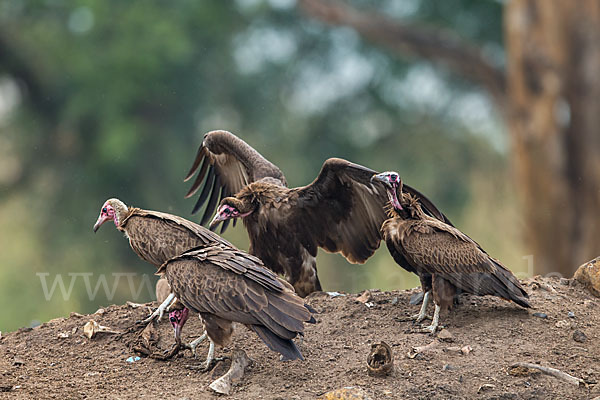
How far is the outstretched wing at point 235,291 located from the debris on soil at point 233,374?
1.06ft

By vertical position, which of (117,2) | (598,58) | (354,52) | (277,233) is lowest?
(277,233)

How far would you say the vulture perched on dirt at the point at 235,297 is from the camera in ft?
16.0

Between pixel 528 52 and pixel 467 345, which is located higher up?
pixel 528 52

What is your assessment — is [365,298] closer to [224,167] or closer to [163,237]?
[163,237]

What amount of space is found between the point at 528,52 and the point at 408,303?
23.0 ft

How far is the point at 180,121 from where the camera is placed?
1830 cm

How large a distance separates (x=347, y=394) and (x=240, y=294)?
1.04 meters

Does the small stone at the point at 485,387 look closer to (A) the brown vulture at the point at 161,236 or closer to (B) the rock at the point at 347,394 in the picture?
(B) the rock at the point at 347,394

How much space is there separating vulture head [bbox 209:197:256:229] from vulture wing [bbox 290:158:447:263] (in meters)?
0.46

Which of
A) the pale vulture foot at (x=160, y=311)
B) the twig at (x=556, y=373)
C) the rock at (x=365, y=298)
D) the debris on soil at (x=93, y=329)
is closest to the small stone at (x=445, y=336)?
the twig at (x=556, y=373)

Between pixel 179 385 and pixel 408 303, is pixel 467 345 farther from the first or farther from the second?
Answer: pixel 179 385

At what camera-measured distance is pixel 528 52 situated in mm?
11977

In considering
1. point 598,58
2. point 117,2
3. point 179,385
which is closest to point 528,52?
point 598,58

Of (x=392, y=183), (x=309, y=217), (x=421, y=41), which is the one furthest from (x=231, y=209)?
(x=421, y=41)
